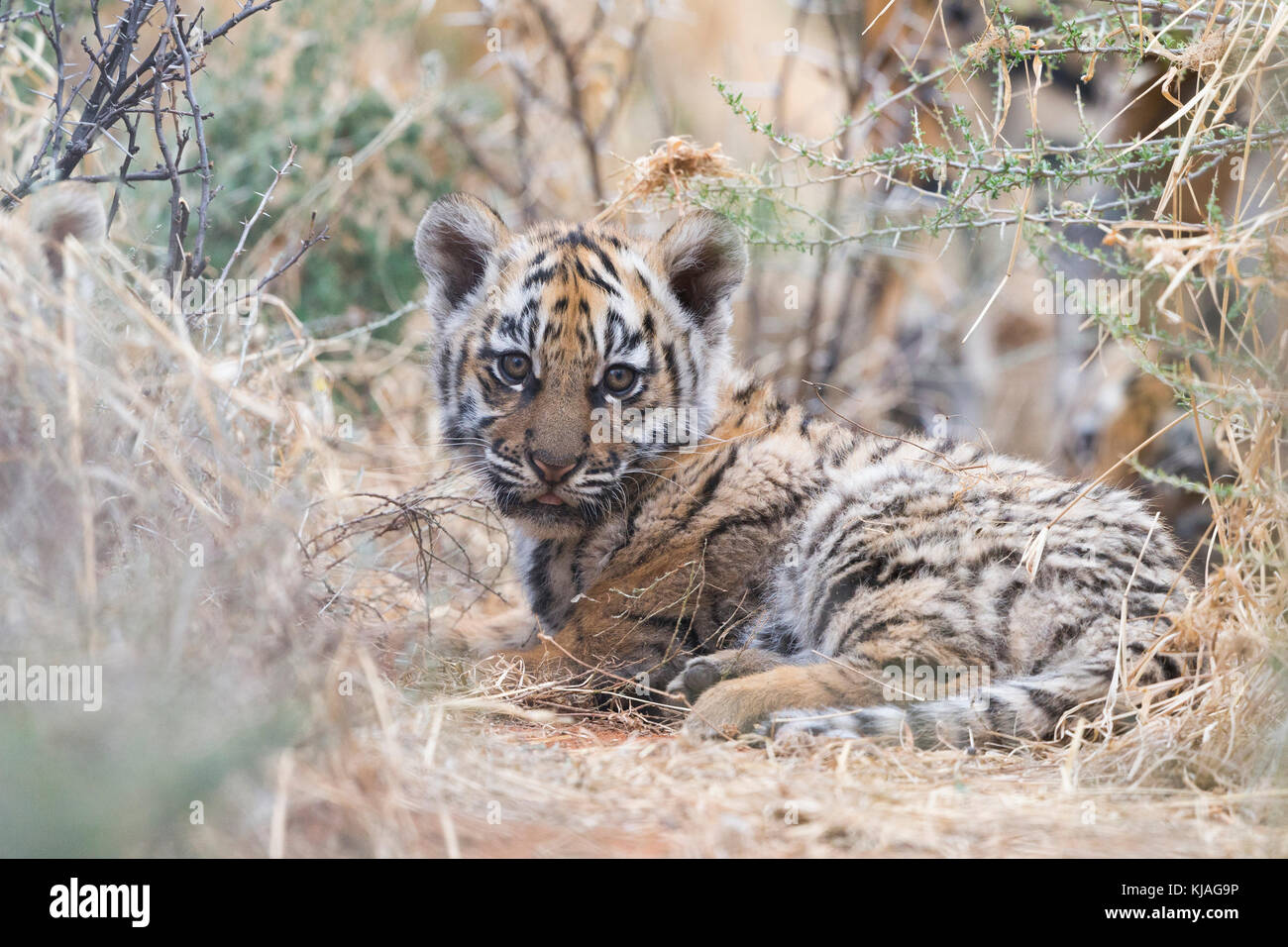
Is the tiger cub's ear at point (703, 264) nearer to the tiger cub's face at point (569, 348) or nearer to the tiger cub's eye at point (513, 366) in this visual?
the tiger cub's face at point (569, 348)

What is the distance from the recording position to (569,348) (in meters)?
3.95

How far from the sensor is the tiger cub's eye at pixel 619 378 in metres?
4.03

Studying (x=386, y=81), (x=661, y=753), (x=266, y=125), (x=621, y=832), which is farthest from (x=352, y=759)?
(x=386, y=81)

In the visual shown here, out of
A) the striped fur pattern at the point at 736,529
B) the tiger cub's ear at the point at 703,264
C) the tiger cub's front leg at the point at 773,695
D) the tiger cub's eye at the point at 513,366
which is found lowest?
the tiger cub's front leg at the point at 773,695

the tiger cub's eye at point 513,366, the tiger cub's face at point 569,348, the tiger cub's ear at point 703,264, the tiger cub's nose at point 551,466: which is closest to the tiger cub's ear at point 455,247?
the tiger cub's face at point 569,348

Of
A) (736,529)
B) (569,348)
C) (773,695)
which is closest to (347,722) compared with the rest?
(773,695)

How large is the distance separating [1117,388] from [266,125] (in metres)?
5.49

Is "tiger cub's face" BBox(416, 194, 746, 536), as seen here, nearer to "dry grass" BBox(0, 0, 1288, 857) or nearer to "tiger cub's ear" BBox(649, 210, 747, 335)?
"tiger cub's ear" BBox(649, 210, 747, 335)

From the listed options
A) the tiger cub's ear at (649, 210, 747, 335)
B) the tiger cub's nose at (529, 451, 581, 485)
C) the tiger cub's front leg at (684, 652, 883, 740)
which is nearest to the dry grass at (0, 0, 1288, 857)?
the tiger cub's front leg at (684, 652, 883, 740)

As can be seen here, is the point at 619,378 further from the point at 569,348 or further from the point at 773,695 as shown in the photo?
the point at 773,695

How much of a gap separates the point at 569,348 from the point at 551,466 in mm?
432

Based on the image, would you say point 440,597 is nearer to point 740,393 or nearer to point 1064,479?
point 740,393

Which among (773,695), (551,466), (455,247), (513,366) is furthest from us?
(455,247)

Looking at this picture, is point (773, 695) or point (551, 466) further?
point (551, 466)
